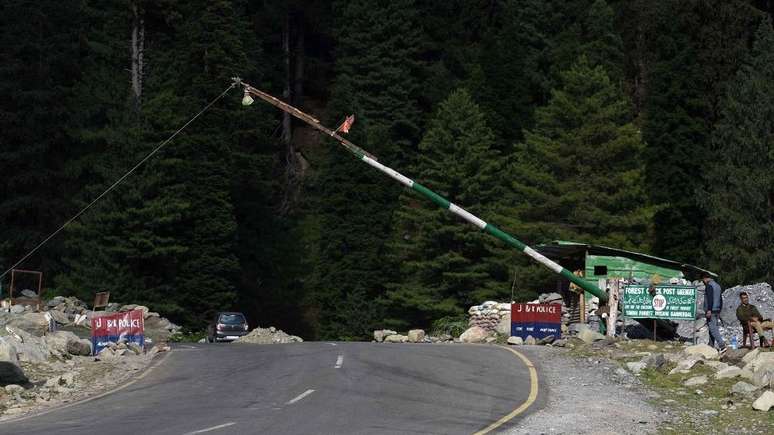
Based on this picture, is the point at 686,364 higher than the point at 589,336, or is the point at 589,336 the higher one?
the point at 589,336

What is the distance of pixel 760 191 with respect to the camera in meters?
62.4

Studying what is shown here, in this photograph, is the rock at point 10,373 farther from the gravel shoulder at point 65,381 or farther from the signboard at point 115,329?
the signboard at point 115,329

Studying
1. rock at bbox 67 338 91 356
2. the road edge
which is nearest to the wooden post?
the road edge

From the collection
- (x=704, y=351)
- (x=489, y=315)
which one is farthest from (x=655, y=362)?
(x=489, y=315)

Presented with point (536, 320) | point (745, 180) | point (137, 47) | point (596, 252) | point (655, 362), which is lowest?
point (655, 362)

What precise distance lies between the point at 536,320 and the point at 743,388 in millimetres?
14243

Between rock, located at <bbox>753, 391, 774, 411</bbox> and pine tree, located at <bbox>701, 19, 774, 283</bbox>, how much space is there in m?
41.3

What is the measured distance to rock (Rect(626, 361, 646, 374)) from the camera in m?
26.3

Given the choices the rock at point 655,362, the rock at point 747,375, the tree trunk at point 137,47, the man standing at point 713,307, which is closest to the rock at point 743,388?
the rock at point 747,375

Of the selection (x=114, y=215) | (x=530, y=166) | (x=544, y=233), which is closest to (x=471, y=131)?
(x=530, y=166)

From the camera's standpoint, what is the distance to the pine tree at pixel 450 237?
2675 inches

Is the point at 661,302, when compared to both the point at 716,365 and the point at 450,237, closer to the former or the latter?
the point at 716,365

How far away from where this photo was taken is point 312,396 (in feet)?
74.1

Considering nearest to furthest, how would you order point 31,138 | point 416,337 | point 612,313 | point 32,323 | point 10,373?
point 10,373, point 612,313, point 32,323, point 416,337, point 31,138
